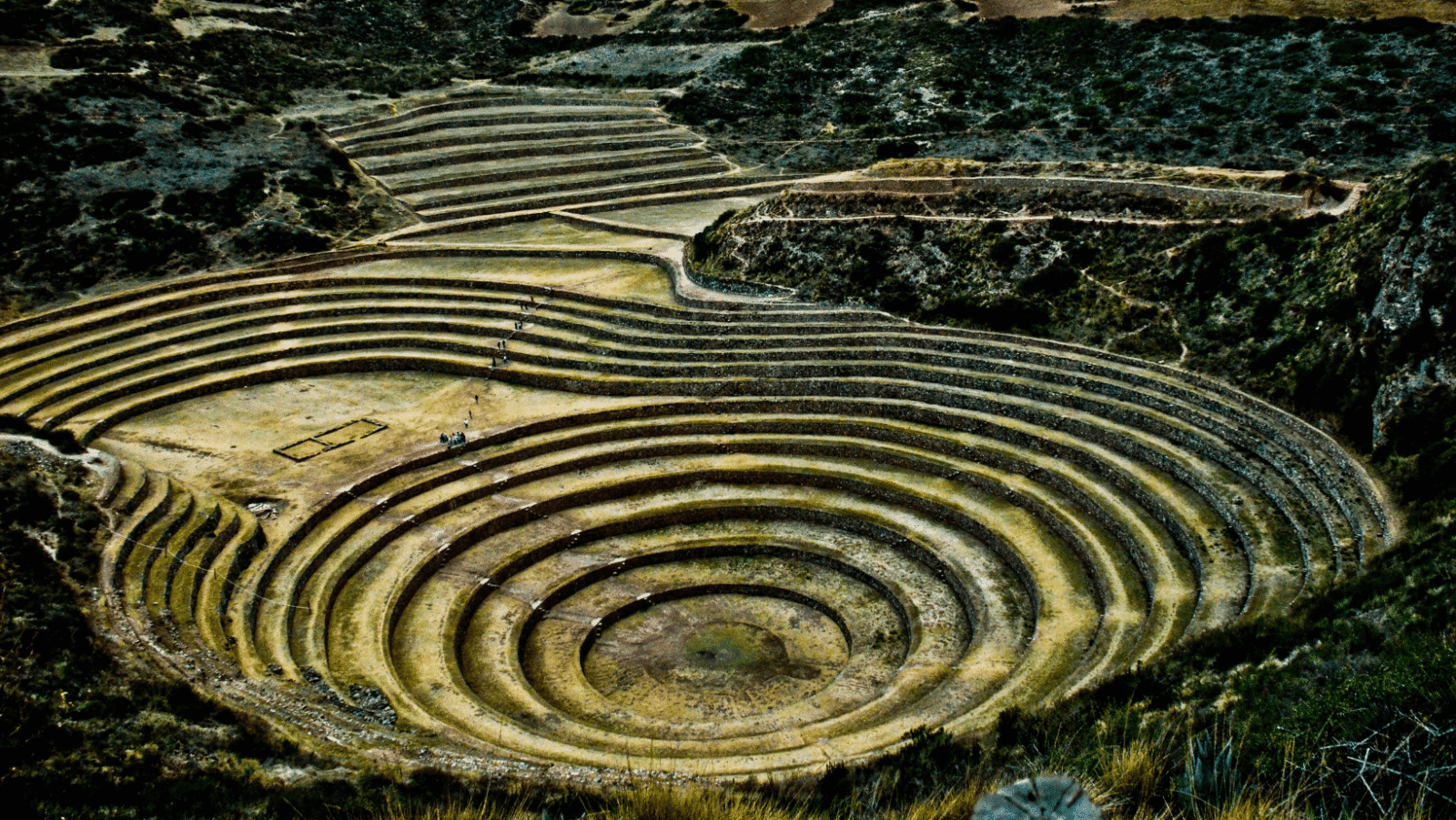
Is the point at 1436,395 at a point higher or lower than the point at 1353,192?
lower

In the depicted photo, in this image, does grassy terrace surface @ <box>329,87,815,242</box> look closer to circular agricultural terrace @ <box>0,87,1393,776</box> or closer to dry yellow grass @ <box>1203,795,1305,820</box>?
circular agricultural terrace @ <box>0,87,1393,776</box>

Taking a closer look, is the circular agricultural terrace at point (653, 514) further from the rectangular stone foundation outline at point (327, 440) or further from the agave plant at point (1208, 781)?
the agave plant at point (1208, 781)

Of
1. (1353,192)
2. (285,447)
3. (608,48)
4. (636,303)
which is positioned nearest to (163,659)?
(285,447)

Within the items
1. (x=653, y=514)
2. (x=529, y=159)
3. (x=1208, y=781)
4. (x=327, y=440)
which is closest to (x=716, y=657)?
(x=653, y=514)

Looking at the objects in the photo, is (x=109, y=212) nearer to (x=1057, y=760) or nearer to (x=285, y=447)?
(x=285, y=447)

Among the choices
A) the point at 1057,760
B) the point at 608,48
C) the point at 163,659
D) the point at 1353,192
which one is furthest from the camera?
the point at 608,48

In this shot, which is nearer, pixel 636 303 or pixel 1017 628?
pixel 1017 628
